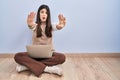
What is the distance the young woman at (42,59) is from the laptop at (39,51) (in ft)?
0.12

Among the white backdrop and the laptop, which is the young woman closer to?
the laptop

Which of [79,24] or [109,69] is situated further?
[79,24]

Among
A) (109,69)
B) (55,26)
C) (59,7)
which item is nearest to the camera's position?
(109,69)

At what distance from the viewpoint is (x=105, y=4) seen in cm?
205

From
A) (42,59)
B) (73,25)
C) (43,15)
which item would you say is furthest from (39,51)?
(73,25)

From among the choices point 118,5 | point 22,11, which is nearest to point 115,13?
point 118,5

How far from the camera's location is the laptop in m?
1.58

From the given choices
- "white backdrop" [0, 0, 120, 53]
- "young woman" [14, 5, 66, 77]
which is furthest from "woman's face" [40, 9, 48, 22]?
"white backdrop" [0, 0, 120, 53]

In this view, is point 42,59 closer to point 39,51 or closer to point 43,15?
point 39,51

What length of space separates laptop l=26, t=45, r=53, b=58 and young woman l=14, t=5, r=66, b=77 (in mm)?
36

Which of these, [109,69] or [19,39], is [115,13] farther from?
[19,39]

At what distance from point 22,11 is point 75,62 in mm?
739

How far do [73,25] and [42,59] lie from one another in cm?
61

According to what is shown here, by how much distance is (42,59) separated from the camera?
1629 mm
